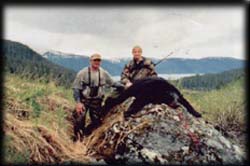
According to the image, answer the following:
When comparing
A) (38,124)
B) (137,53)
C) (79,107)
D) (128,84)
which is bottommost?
(38,124)

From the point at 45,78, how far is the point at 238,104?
1879mm

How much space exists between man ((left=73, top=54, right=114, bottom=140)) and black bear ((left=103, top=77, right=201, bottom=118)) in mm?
142

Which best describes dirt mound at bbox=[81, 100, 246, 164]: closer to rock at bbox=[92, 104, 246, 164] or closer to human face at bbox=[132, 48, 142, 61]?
rock at bbox=[92, 104, 246, 164]

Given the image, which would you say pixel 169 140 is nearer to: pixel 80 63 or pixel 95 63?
pixel 95 63

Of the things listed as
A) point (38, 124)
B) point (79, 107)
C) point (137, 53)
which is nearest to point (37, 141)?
point (38, 124)

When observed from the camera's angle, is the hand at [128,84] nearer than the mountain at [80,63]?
No

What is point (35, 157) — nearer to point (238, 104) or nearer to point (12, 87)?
point (12, 87)

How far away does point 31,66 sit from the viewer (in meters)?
7.91

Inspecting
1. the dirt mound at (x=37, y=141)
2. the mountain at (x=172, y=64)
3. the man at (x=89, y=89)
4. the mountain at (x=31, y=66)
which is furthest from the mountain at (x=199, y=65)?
the dirt mound at (x=37, y=141)

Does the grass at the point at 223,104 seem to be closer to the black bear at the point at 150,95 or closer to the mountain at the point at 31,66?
the black bear at the point at 150,95

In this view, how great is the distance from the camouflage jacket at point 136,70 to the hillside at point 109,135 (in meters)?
0.25

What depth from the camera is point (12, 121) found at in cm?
755

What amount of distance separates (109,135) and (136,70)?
2.19 feet

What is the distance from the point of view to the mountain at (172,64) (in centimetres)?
771
